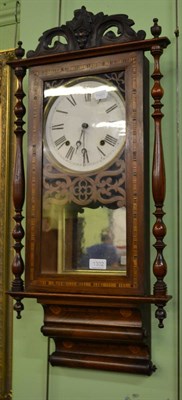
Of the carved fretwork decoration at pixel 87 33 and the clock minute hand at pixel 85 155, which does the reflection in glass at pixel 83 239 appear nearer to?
the clock minute hand at pixel 85 155

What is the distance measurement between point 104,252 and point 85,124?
31 centimetres

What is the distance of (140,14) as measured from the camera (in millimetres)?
1353

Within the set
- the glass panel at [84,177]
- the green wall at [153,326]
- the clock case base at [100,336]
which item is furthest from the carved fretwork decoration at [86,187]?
the clock case base at [100,336]

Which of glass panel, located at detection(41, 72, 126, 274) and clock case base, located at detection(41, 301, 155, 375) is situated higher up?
glass panel, located at detection(41, 72, 126, 274)

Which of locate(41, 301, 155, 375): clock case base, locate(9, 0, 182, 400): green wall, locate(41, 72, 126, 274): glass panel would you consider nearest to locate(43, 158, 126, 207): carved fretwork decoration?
locate(41, 72, 126, 274): glass panel

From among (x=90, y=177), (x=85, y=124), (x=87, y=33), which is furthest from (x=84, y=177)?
(x=87, y=33)

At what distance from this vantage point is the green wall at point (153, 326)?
1253 mm

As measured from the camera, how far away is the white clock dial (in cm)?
127

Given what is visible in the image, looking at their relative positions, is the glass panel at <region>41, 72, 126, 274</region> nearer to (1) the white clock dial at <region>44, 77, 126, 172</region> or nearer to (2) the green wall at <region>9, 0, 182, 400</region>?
(1) the white clock dial at <region>44, 77, 126, 172</region>

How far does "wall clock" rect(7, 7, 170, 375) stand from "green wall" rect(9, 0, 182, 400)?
39 millimetres

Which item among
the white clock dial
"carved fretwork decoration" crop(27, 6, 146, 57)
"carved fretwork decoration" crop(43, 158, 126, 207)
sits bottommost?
"carved fretwork decoration" crop(43, 158, 126, 207)

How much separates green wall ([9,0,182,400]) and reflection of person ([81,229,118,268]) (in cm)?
13

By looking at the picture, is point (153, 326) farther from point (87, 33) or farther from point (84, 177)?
point (87, 33)

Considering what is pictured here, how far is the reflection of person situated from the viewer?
1.25 metres
